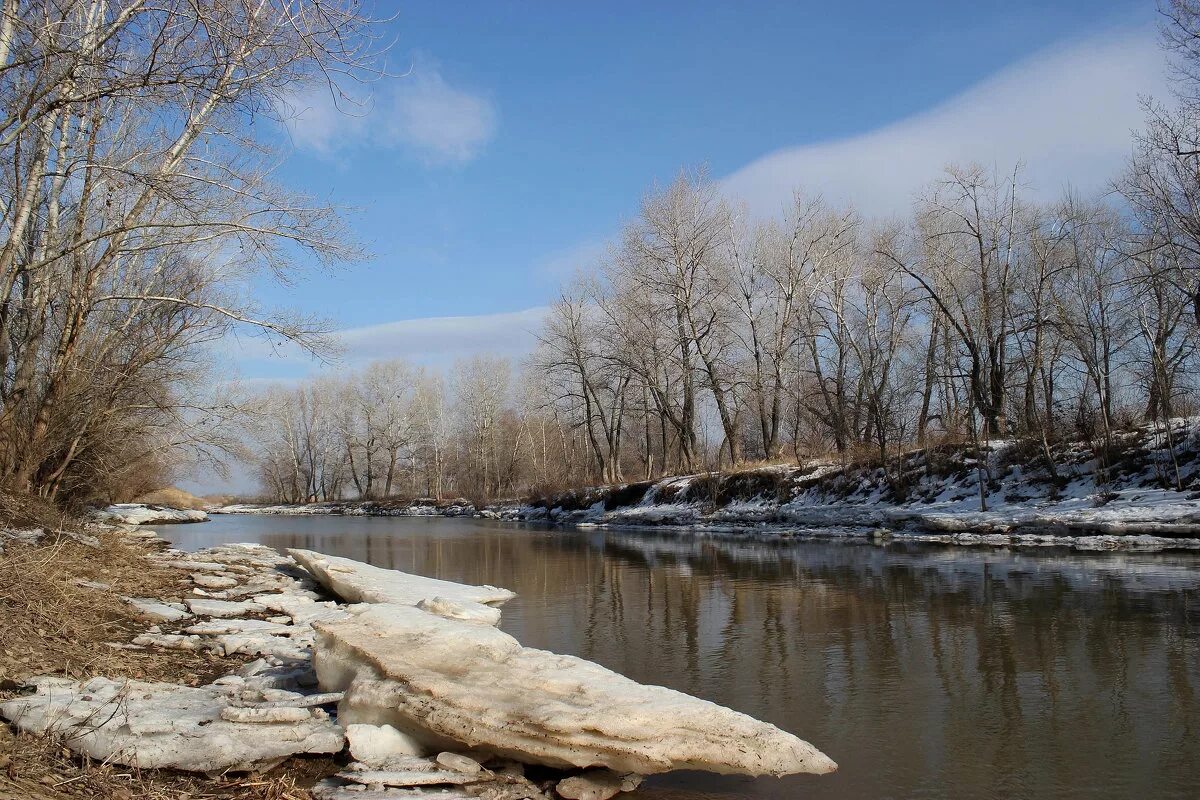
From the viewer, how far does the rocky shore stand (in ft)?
12.5

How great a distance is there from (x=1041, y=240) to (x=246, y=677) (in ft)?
95.1

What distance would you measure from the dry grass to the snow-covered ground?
17.0 meters

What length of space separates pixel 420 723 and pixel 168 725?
132cm

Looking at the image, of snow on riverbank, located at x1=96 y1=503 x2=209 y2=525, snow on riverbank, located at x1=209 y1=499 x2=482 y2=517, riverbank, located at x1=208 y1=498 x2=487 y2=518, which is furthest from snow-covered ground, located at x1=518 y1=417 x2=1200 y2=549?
riverbank, located at x1=208 y1=498 x2=487 y2=518

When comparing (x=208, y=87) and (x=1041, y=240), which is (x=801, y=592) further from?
(x=1041, y=240)

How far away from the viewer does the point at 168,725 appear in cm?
402

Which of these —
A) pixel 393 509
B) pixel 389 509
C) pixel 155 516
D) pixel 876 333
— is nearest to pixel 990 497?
pixel 876 333

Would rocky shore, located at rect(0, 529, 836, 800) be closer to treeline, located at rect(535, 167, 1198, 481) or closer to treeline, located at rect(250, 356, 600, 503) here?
treeline, located at rect(535, 167, 1198, 481)

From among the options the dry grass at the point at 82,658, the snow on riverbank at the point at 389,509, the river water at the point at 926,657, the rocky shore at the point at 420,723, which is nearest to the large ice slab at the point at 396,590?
the river water at the point at 926,657

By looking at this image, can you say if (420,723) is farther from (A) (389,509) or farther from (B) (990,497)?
(A) (389,509)

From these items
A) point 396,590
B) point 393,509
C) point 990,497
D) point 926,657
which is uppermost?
point 990,497

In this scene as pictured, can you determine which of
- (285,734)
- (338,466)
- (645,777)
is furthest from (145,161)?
(338,466)

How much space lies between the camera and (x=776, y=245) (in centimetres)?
3325

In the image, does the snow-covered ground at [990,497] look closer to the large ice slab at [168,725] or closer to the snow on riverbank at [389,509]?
the large ice slab at [168,725]
